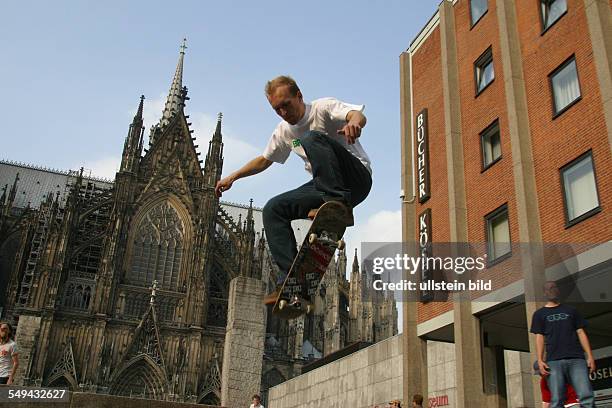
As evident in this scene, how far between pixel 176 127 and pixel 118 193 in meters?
8.88

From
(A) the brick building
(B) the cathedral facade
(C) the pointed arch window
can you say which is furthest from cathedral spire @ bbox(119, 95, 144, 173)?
(A) the brick building

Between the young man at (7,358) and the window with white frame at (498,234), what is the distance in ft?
33.5

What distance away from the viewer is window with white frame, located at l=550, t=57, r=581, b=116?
510 inches

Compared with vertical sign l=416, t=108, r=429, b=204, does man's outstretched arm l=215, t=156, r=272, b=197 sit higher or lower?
lower

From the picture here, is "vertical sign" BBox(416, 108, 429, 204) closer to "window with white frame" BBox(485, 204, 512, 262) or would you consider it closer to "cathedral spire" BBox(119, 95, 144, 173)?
"window with white frame" BBox(485, 204, 512, 262)

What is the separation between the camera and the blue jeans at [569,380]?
538cm

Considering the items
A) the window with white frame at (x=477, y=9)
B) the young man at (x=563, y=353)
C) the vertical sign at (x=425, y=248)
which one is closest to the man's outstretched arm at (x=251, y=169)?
the young man at (x=563, y=353)

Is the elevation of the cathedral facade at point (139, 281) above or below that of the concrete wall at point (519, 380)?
above

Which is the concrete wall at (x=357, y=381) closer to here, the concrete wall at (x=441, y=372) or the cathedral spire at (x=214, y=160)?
the concrete wall at (x=441, y=372)

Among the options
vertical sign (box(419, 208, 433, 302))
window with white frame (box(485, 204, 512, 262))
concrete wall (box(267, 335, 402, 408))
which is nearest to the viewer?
window with white frame (box(485, 204, 512, 262))

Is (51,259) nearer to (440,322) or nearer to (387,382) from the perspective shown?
(387,382)

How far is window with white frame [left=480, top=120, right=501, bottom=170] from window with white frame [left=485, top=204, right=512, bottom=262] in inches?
52.6

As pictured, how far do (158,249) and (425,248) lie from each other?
111ft

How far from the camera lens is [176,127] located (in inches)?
2105
